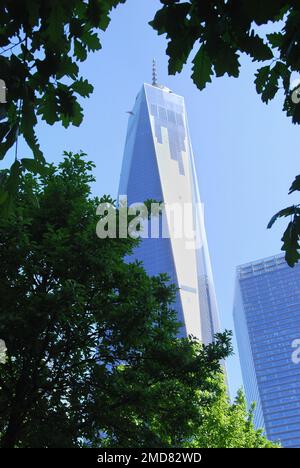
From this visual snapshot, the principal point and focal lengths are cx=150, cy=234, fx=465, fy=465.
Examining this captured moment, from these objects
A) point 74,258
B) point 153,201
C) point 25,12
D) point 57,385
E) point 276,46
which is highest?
point 153,201

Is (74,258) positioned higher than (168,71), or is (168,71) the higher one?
(74,258)

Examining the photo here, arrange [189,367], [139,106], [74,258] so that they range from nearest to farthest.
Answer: [74,258], [189,367], [139,106]

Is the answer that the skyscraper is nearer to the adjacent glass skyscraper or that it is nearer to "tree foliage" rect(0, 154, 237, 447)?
the adjacent glass skyscraper

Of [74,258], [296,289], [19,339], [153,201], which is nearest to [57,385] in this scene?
[19,339]

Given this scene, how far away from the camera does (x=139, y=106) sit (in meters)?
157

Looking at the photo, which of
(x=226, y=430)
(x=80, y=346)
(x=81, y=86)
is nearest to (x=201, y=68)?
(x=81, y=86)

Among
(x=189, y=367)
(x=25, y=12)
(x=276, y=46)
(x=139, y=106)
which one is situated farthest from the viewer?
(x=139, y=106)

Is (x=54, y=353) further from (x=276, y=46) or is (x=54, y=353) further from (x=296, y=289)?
(x=296, y=289)

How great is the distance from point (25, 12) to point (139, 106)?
6313 inches

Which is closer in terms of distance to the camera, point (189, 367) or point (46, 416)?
point (46, 416)

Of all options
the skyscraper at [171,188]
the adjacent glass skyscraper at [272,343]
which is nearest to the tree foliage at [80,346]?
the skyscraper at [171,188]

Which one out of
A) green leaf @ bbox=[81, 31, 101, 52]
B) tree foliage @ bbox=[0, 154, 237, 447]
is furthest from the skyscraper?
green leaf @ bbox=[81, 31, 101, 52]

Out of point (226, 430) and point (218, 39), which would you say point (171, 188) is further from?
point (218, 39)

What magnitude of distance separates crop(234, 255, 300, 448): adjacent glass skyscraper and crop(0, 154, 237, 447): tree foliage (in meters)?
152
